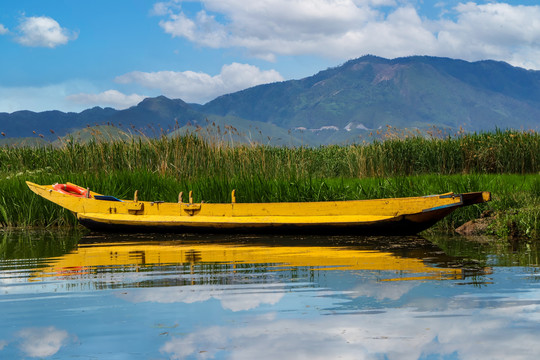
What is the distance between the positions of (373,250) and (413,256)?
0.88 m

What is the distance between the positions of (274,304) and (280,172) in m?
10.3

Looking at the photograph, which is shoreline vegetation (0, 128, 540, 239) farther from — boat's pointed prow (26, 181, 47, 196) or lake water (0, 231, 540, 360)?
lake water (0, 231, 540, 360)

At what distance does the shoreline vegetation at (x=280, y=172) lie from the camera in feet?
43.2

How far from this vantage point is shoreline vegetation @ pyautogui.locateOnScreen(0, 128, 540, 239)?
13.2m

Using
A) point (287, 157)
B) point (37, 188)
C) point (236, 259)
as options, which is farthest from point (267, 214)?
point (287, 157)

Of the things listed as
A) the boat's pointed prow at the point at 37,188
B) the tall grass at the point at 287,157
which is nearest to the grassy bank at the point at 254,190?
the boat's pointed prow at the point at 37,188

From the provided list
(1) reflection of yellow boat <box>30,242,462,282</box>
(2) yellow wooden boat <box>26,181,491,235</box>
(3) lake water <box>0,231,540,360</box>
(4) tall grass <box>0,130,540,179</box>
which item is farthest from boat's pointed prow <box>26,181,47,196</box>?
(3) lake water <box>0,231,540,360</box>

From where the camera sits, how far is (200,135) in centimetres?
1714

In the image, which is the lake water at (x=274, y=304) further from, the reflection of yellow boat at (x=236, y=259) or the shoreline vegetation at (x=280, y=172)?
the shoreline vegetation at (x=280, y=172)

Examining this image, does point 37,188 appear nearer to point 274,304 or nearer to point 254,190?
point 254,190

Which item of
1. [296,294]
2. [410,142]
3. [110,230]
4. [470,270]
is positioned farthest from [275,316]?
[410,142]

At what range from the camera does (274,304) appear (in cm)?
568

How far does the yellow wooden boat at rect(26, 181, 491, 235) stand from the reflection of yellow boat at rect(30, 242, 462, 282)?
3.76 feet

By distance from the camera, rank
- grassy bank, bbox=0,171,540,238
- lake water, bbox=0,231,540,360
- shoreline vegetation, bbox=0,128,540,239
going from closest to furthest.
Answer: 1. lake water, bbox=0,231,540,360
2. grassy bank, bbox=0,171,540,238
3. shoreline vegetation, bbox=0,128,540,239
